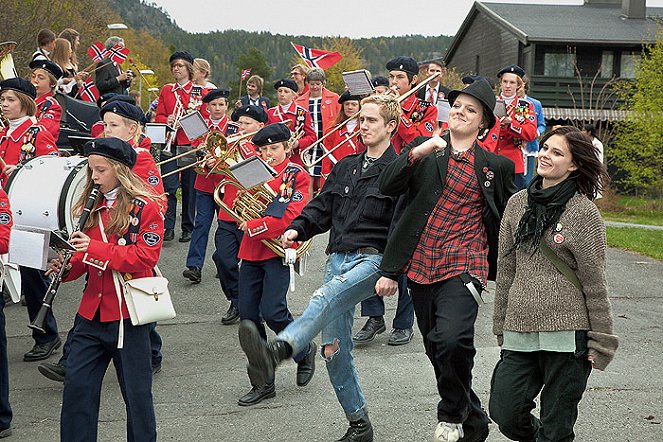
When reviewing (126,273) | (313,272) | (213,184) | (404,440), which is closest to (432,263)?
(404,440)

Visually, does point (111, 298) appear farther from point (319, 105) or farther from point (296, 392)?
point (319, 105)

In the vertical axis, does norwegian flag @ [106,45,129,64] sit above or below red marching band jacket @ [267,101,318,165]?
above

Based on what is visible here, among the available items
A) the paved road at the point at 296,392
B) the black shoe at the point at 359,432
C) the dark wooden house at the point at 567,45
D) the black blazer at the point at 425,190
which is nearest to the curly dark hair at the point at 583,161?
the black blazer at the point at 425,190

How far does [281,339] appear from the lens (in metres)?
4.74

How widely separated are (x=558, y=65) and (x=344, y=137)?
A: 31965mm

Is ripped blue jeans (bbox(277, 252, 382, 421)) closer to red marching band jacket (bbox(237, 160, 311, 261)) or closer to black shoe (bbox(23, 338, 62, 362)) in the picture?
red marching band jacket (bbox(237, 160, 311, 261))

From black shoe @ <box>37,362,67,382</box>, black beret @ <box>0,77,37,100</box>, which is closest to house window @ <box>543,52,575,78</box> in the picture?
black beret @ <box>0,77,37,100</box>

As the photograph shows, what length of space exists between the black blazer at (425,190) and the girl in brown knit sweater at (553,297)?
0.18 meters

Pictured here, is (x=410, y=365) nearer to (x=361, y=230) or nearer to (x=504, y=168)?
(x=361, y=230)

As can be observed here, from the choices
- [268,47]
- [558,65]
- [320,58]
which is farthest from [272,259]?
[268,47]

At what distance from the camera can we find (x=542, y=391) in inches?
178

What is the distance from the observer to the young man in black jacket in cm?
521

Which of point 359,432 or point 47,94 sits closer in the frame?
point 359,432

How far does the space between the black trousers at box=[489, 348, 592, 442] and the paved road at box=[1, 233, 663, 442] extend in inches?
42.7
